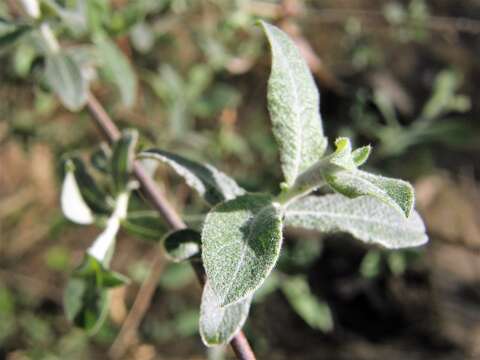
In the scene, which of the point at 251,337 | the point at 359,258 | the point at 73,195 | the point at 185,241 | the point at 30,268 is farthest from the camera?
the point at 30,268

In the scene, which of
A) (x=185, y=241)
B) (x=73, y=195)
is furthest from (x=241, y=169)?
(x=185, y=241)

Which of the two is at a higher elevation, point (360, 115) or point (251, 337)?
point (360, 115)

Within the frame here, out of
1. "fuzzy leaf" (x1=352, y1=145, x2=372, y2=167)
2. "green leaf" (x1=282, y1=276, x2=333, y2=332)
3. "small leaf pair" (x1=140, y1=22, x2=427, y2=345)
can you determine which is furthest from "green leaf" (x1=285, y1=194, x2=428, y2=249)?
"green leaf" (x1=282, y1=276, x2=333, y2=332)

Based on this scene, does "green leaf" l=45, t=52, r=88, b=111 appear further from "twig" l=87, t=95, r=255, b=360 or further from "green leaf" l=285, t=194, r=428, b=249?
"green leaf" l=285, t=194, r=428, b=249

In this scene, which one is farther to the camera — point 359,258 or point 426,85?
point 426,85

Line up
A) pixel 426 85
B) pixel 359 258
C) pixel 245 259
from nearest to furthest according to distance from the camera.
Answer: pixel 245 259 < pixel 359 258 < pixel 426 85

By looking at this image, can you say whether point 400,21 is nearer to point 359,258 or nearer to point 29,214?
point 359,258

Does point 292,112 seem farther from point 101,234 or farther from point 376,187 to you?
point 101,234

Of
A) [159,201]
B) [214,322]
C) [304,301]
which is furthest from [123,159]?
[304,301]

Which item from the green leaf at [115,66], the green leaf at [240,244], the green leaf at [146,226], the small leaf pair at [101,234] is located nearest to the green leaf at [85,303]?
the small leaf pair at [101,234]
